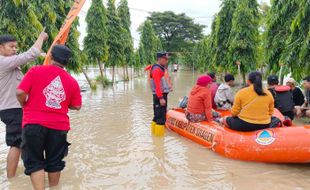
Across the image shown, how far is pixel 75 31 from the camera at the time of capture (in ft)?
60.3

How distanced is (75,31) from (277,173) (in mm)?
14930

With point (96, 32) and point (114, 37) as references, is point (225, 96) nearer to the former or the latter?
point (96, 32)

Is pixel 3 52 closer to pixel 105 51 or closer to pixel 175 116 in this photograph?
pixel 175 116

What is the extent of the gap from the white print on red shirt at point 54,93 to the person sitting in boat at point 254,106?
10.6 ft

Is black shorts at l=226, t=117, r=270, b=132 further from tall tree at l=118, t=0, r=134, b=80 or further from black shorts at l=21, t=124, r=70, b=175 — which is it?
tall tree at l=118, t=0, r=134, b=80

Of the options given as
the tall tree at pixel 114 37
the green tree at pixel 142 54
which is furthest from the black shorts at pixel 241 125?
the green tree at pixel 142 54

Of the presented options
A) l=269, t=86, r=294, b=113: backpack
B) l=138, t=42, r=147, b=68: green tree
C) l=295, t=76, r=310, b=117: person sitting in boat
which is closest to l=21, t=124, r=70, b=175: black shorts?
l=269, t=86, r=294, b=113: backpack

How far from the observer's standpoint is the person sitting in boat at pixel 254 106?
602 centimetres

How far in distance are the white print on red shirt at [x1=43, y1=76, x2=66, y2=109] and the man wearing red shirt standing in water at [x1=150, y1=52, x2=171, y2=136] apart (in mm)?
3695

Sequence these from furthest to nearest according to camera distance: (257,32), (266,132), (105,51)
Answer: (105,51)
(257,32)
(266,132)

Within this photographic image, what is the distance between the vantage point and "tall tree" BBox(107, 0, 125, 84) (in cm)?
2694

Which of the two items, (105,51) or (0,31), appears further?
(105,51)

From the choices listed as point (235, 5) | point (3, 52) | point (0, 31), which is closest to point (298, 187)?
point (3, 52)

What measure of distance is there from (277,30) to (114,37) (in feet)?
54.9
